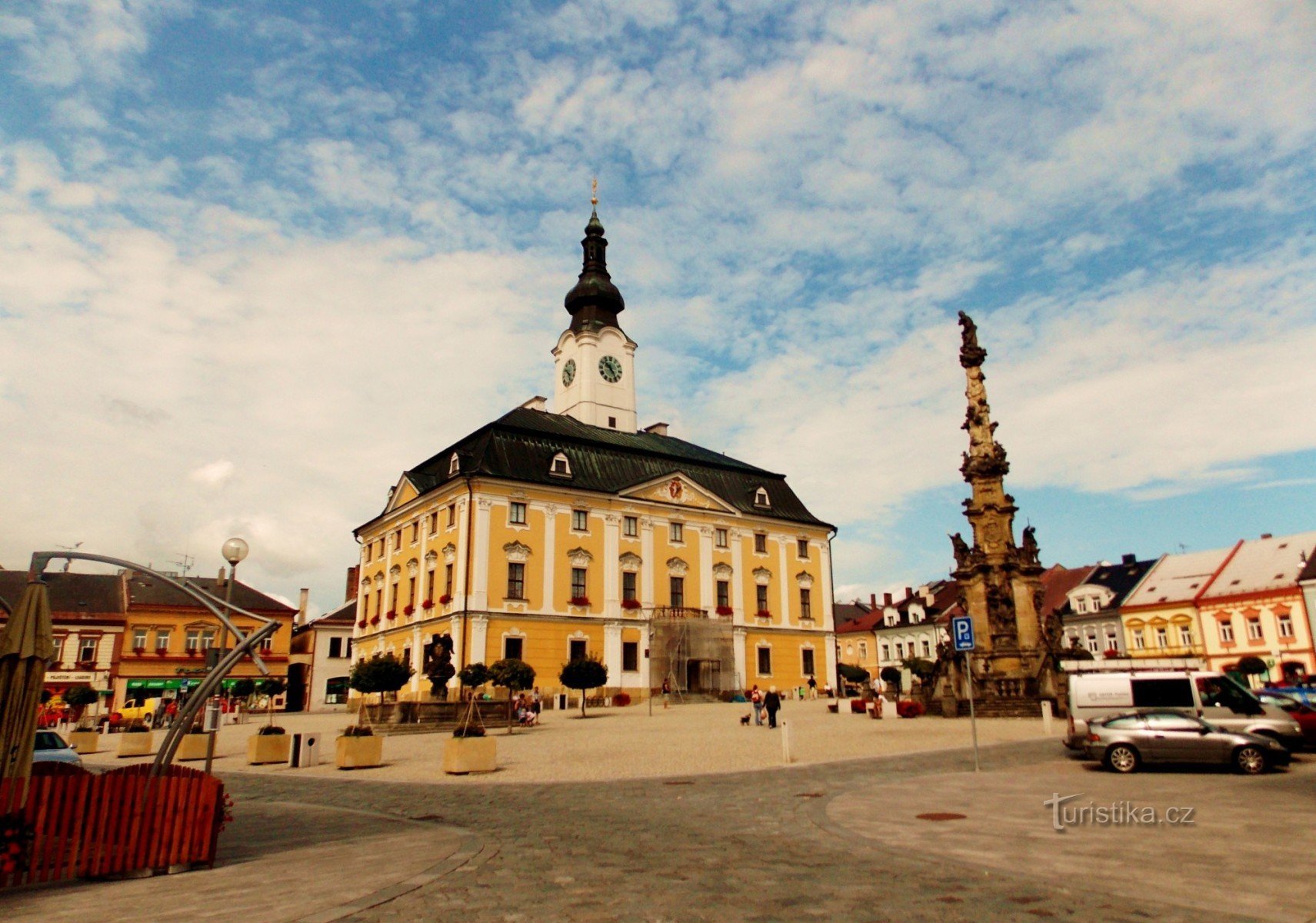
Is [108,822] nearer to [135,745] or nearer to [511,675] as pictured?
[135,745]

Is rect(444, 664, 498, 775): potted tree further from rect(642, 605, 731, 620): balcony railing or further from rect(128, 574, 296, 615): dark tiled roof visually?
rect(128, 574, 296, 615): dark tiled roof

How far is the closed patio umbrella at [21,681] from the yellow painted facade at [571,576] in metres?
38.4

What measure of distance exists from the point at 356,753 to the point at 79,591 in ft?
177

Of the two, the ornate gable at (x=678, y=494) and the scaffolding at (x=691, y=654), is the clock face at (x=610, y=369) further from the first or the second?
the scaffolding at (x=691, y=654)

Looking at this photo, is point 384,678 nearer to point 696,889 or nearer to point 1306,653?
point 696,889

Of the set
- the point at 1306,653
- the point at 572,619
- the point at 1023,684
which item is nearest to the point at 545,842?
the point at 1023,684

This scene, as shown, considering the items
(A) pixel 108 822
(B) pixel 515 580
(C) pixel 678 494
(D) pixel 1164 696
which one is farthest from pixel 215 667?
(C) pixel 678 494

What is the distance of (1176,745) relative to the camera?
1570 cm

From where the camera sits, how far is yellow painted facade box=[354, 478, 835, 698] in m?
47.4

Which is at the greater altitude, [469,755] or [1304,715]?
[1304,715]

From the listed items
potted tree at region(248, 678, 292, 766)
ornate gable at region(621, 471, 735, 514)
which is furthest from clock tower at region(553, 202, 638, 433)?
potted tree at region(248, 678, 292, 766)

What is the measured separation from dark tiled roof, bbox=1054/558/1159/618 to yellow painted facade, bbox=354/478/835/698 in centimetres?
2195

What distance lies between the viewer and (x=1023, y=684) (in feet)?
103

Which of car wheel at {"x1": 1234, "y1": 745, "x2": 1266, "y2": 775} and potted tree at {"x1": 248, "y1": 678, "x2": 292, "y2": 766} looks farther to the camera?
potted tree at {"x1": 248, "y1": 678, "x2": 292, "y2": 766}
